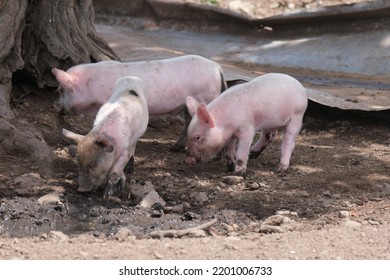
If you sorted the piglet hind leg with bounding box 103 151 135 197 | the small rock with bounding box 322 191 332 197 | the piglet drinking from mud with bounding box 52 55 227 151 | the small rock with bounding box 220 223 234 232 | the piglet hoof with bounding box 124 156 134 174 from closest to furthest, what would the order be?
the small rock with bounding box 220 223 234 232
the piglet hind leg with bounding box 103 151 135 197
the small rock with bounding box 322 191 332 197
the piglet hoof with bounding box 124 156 134 174
the piglet drinking from mud with bounding box 52 55 227 151

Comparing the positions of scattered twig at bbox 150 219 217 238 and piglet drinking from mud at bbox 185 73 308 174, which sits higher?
piglet drinking from mud at bbox 185 73 308 174

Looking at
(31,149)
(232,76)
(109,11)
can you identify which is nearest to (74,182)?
(31,149)

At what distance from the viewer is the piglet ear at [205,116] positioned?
7047 mm

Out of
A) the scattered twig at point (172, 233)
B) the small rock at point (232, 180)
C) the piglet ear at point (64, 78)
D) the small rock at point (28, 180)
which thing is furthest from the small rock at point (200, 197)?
the piglet ear at point (64, 78)

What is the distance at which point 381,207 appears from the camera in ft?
21.0

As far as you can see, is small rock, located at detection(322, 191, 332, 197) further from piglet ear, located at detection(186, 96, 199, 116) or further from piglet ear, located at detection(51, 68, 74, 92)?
piglet ear, located at detection(51, 68, 74, 92)

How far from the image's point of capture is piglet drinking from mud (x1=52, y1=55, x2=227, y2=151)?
7688mm

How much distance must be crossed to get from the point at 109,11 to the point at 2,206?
25.7 ft

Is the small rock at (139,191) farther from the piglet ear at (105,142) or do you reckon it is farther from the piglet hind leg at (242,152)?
the piglet hind leg at (242,152)

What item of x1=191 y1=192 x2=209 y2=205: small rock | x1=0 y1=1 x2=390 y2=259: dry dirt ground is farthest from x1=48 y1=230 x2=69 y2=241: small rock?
x1=191 y1=192 x2=209 y2=205: small rock

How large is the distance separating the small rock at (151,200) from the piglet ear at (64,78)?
1.64m

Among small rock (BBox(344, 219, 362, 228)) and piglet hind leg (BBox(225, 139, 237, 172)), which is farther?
piglet hind leg (BBox(225, 139, 237, 172))

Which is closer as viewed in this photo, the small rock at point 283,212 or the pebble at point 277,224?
the pebble at point 277,224

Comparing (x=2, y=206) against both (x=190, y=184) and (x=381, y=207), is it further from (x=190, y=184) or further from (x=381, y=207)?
(x=381, y=207)
